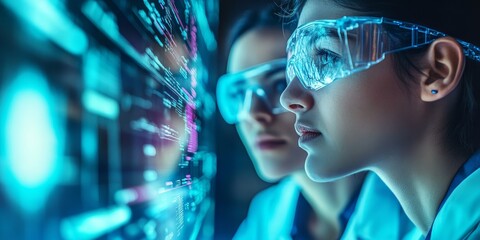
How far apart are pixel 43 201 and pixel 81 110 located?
0.39ft

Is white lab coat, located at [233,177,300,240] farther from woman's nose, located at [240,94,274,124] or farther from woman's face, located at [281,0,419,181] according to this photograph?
woman's face, located at [281,0,419,181]

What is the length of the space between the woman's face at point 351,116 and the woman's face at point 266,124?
13.1 inches

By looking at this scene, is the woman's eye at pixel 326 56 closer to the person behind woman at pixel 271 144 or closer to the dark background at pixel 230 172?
the person behind woman at pixel 271 144

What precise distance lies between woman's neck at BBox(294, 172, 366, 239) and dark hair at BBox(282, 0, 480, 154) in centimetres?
48

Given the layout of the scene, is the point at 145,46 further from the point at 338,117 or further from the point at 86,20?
the point at 338,117

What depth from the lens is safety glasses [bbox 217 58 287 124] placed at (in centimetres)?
148

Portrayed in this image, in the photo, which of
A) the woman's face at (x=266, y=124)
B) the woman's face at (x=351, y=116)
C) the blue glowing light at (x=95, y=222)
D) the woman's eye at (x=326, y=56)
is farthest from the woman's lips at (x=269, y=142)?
the blue glowing light at (x=95, y=222)

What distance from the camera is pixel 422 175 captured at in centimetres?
109

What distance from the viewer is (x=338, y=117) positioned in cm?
105

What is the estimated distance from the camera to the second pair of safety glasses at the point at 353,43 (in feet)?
3.27

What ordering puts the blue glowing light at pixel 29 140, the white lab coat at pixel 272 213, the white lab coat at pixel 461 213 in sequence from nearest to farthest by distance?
the blue glowing light at pixel 29 140 < the white lab coat at pixel 461 213 < the white lab coat at pixel 272 213

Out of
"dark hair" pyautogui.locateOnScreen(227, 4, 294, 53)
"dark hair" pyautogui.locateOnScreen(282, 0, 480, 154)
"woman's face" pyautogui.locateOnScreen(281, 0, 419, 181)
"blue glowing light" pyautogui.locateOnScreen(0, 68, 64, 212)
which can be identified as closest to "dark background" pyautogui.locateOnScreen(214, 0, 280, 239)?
"dark hair" pyautogui.locateOnScreen(227, 4, 294, 53)

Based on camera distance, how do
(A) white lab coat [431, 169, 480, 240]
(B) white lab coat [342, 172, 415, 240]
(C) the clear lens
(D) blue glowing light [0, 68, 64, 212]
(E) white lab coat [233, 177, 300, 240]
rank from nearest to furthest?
(D) blue glowing light [0, 68, 64, 212] < (A) white lab coat [431, 169, 480, 240] < (C) the clear lens < (B) white lab coat [342, 172, 415, 240] < (E) white lab coat [233, 177, 300, 240]

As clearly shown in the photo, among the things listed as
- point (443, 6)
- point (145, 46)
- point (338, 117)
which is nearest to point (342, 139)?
point (338, 117)
